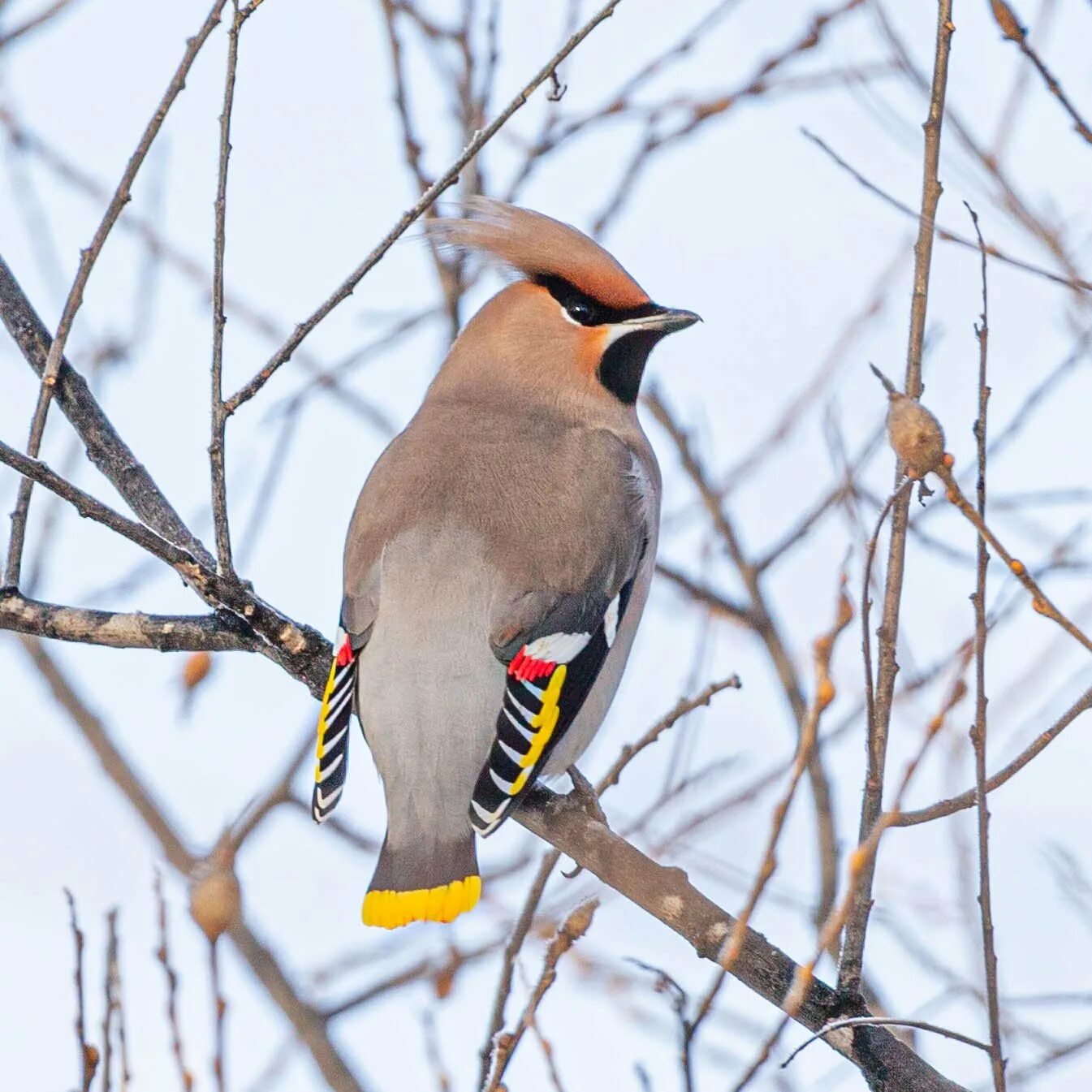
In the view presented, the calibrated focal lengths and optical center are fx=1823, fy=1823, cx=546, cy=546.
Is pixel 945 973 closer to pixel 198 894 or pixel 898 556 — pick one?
pixel 898 556

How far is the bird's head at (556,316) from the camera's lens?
461 centimetres

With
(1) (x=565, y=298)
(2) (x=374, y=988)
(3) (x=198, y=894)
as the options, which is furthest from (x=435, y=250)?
(3) (x=198, y=894)

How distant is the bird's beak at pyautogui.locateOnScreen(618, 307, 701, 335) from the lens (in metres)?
4.54

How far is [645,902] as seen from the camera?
3.00m

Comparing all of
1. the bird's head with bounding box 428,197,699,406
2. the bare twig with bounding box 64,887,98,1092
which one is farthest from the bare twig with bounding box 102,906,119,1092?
the bird's head with bounding box 428,197,699,406

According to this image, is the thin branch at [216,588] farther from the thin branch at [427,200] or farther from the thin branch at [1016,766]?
the thin branch at [1016,766]

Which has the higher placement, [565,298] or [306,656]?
[565,298]

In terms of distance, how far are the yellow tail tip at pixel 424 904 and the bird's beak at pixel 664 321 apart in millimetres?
1672

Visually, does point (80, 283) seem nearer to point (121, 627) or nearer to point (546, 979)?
point (121, 627)

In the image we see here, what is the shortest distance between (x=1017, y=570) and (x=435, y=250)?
2.91 metres

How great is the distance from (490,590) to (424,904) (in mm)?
657

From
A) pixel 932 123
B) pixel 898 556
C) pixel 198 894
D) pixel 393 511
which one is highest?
pixel 393 511

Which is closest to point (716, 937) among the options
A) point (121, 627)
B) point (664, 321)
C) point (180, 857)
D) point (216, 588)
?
point (216, 588)

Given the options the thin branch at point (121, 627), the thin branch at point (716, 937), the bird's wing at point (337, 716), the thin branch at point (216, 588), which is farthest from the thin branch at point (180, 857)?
the thin branch at point (716, 937)
